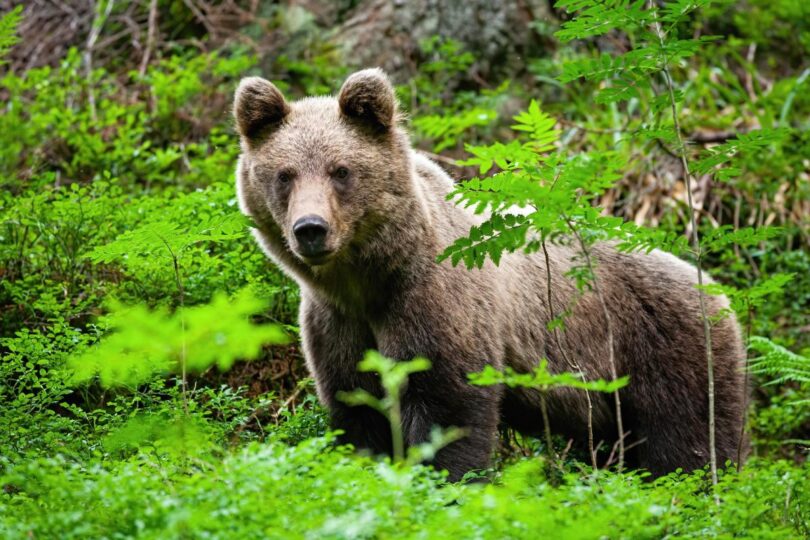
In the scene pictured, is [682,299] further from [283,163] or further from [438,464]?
[283,163]

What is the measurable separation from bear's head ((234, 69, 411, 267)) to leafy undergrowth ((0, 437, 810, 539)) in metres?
2.02

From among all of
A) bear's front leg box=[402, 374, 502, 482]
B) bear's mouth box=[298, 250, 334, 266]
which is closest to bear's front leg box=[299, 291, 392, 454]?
bear's front leg box=[402, 374, 502, 482]

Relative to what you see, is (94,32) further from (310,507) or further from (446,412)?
(310,507)

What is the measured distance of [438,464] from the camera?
18.3 feet

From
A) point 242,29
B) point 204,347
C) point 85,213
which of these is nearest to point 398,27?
point 242,29

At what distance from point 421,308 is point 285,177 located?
112 centimetres

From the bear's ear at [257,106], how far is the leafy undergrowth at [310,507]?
8.71ft

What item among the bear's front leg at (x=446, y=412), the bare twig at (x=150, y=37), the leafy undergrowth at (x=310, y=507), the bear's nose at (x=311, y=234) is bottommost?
the bear's front leg at (x=446, y=412)

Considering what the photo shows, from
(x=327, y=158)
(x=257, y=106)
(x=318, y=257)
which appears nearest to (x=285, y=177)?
(x=327, y=158)

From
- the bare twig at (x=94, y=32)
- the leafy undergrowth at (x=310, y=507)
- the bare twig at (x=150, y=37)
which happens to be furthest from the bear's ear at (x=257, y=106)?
the bare twig at (x=150, y=37)

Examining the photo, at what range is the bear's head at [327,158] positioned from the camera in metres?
5.55

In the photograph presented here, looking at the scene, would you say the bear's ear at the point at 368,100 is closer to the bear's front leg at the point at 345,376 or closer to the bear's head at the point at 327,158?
the bear's head at the point at 327,158

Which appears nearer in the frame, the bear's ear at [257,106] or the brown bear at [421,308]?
the brown bear at [421,308]

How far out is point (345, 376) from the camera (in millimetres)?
5848
